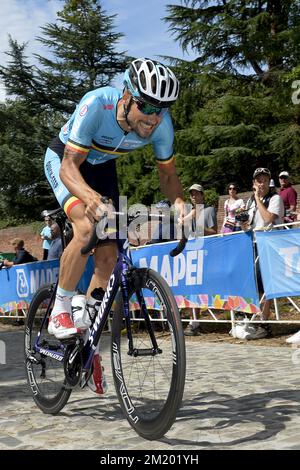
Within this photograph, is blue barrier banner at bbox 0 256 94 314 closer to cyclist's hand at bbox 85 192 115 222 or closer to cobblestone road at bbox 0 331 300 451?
cobblestone road at bbox 0 331 300 451

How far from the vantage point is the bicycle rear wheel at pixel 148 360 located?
3.36 metres

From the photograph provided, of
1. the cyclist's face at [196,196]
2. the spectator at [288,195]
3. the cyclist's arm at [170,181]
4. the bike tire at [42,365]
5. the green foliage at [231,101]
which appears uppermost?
the green foliage at [231,101]

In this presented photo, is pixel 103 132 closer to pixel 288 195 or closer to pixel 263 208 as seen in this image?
pixel 263 208

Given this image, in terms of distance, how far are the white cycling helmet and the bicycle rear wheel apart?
1.03 metres

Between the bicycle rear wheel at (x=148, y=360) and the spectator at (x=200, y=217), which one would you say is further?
the spectator at (x=200, y=217)

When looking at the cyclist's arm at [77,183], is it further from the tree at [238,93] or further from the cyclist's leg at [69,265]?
the tree at [238,93]

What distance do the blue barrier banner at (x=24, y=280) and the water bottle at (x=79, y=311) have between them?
6417mm

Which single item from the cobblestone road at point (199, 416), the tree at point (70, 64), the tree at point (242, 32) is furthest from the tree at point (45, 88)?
the cobblestone road at point (199, 416)

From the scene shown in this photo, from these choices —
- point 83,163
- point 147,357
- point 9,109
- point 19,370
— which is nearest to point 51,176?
point 83,163

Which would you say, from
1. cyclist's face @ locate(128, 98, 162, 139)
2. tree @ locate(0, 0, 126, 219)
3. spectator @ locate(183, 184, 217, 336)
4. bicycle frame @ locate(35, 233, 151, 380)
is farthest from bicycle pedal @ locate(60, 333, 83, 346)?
tree @ locate(0, 0, 126, 219)

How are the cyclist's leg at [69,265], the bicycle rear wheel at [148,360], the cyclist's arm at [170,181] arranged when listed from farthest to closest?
the cyclist's arm at [170,181] < the cyclist's leg at [69,265] < the bicycle rear wheel at [148,360]

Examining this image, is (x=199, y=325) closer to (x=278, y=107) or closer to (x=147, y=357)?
(x=147, y=357)

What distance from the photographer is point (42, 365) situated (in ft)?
16.1
